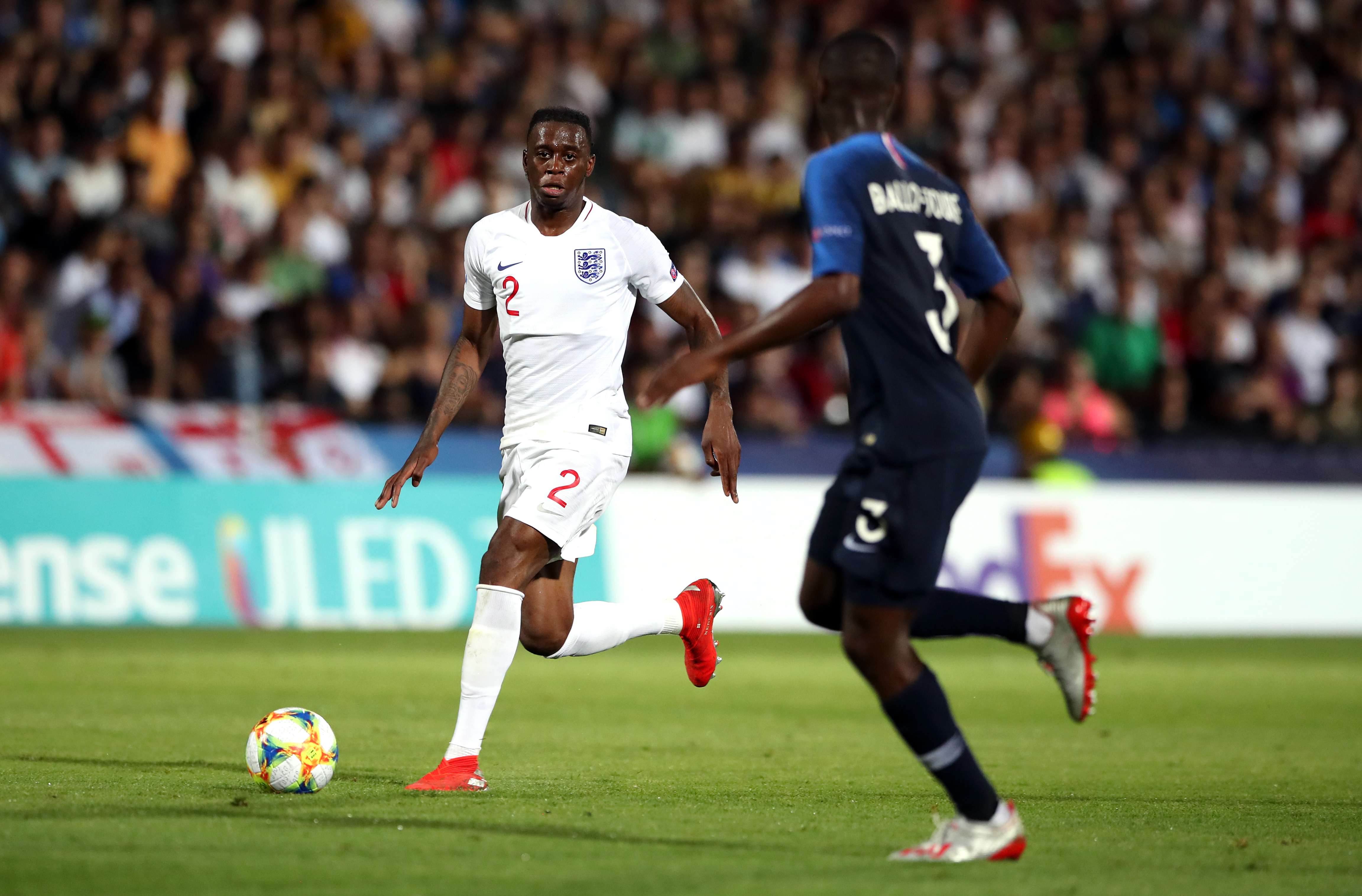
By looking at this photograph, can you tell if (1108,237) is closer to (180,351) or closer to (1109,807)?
(180,351)

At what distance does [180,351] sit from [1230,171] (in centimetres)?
1339

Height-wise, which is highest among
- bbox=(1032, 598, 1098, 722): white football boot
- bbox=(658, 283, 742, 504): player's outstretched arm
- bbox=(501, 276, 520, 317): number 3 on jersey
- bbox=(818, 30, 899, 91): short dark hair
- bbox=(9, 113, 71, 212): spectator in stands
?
bbox=(9, 113, 71, 212): spectator in stands

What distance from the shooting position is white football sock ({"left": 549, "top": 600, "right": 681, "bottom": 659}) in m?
7.66

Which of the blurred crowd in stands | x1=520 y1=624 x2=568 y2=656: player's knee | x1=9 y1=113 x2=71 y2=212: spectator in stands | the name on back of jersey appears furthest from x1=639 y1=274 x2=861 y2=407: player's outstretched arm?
x1=9 y1=113 x2=71 y2=212: spectator in stands

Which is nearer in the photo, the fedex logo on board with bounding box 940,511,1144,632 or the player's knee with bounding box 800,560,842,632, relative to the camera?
the player's knee with bounding box 800,560,842,632

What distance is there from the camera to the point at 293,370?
53.1 ft

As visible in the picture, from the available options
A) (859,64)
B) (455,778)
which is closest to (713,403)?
(455,778)

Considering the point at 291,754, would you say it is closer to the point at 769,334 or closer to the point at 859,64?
the point at 769,334

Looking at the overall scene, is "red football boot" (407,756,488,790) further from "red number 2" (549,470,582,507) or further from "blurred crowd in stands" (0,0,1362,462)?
"blurred crowd in stands" (0,0,1362,462)

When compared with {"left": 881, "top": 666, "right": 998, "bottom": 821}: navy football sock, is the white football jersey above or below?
above

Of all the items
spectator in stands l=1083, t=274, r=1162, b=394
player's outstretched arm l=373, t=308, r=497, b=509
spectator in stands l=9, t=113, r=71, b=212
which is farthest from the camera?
spectator in stands l=1083, t=274, r=1162, b=394

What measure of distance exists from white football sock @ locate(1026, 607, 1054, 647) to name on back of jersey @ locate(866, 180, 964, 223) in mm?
1269

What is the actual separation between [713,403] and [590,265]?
773 mm

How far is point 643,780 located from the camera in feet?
24.1
